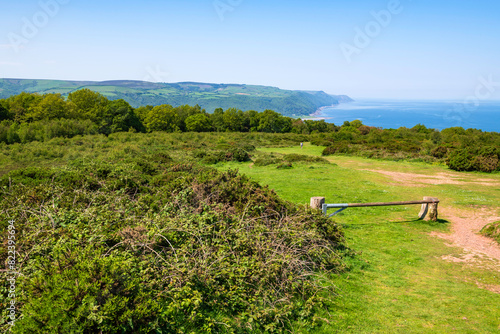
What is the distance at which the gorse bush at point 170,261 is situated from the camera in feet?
10.1

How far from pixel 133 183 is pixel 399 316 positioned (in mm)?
7658

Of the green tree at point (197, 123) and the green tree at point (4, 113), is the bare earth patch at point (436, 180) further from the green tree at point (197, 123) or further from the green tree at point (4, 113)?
the green tree at point (4, 113)

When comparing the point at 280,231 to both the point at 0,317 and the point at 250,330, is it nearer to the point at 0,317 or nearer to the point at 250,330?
the point at 250,330

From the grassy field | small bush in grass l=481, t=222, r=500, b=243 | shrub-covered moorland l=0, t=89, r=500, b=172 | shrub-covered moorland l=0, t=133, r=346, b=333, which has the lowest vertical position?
the grassy field

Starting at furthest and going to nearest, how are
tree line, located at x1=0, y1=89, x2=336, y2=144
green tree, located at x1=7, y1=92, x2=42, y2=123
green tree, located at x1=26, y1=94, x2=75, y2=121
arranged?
green tree, located at x1=26, y1=94, x2=75, y2=121, green tree, located at x1=7, y1=92, x2=42, y2=123, tree line, located at x1=0, y1=89, x2=336, y2=144

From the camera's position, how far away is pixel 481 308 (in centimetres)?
508

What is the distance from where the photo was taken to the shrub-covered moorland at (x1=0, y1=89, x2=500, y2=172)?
26.0m

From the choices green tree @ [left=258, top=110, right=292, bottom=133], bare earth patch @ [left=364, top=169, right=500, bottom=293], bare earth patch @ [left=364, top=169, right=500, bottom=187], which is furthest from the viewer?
green tree @ [left=258, top=110, right=292, bottom=133]

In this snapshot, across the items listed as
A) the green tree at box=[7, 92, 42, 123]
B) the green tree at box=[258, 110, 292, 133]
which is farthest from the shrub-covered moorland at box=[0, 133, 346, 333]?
the green tree at box=[258, 110, 292, 133]

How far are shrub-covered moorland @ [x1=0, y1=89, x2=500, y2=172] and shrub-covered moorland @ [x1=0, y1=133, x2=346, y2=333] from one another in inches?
707

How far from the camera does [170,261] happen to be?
4.47m

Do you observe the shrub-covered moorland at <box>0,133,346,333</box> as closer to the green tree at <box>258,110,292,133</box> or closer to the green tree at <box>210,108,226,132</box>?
the green tree at <box>210,108,226,132</box>

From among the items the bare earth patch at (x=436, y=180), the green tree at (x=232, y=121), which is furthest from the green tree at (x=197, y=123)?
the bare earth patch at (x=436, y=180)

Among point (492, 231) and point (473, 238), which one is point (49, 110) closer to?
point (473, 238)
